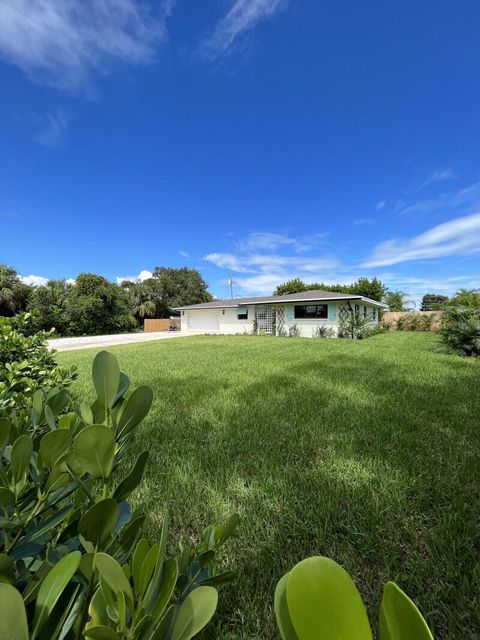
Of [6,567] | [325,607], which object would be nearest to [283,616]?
[325,607]

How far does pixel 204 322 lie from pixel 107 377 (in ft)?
83.3

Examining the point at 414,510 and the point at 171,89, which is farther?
the point at 171,89

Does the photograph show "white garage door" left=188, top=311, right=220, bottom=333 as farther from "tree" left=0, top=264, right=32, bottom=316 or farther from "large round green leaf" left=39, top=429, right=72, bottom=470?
"large round green leaf" left=39, top=429, right=72, bottom=470

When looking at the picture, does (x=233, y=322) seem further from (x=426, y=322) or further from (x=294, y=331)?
(x=426, y=322)

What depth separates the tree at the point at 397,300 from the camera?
31.5 meters

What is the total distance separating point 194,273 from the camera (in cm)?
4541

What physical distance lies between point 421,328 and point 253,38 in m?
21.5

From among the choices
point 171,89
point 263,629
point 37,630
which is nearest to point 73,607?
point 37,630

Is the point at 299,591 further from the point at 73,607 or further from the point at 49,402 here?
the point at 49,402

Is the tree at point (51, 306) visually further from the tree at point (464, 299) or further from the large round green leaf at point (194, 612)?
the large round green leaf at point (194, 612)

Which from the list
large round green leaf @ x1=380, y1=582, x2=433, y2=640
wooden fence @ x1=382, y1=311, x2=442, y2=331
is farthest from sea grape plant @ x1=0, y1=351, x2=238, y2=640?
wooden fence @ x1=382, y1=311, x2=442, y2=331

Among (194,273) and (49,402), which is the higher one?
(194,273)

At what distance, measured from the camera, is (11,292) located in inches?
945

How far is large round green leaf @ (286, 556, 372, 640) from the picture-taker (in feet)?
0.97
